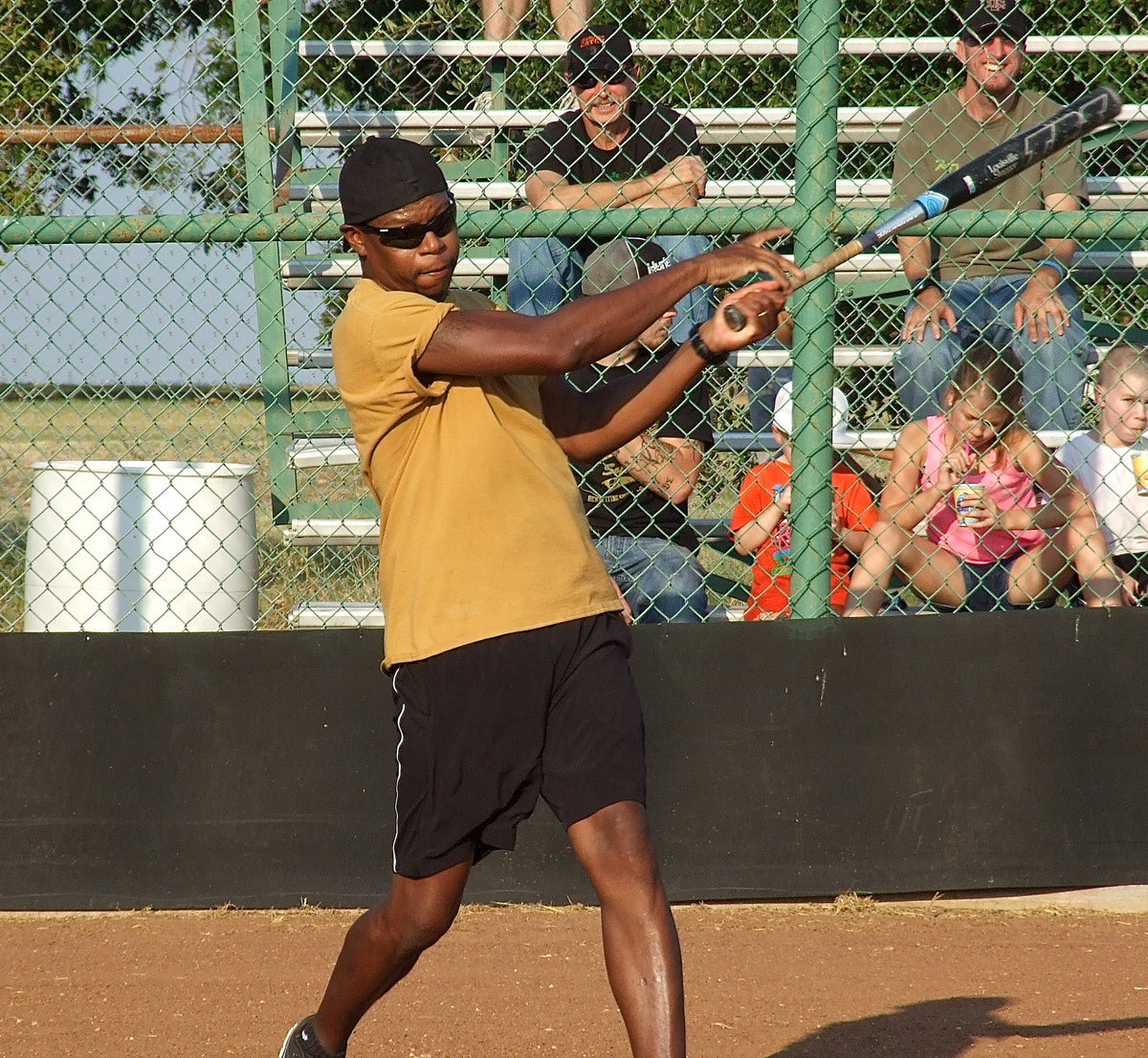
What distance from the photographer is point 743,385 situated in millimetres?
A: 5699

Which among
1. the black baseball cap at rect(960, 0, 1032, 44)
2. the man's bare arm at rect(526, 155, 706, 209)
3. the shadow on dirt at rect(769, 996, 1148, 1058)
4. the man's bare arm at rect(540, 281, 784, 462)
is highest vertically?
the black baseball cap at rect(960, 0, 1032, 44)

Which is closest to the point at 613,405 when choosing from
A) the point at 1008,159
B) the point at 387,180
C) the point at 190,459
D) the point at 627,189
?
the point at 387,180

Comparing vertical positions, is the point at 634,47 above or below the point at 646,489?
above

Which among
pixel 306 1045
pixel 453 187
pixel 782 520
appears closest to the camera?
pixel 306 1045

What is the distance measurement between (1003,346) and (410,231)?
2629 mm

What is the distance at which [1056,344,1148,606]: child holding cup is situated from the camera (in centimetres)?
504

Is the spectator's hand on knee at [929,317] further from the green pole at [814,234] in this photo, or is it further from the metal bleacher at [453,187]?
the green pole at [814,234]

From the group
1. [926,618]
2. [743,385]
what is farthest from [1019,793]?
[743,385]

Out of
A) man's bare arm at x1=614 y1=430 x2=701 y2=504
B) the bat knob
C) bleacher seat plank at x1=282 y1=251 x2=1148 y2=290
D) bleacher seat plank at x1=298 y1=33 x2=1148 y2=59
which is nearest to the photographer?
the bat knob

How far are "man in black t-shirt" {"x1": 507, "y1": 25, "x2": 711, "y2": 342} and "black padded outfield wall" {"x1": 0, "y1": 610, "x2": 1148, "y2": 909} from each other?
4.34 feet

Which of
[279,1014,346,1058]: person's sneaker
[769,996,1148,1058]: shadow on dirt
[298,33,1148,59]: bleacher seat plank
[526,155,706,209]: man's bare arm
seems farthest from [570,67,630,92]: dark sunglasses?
[279,1014,346,1058]: person's sneaker

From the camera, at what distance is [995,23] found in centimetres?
532

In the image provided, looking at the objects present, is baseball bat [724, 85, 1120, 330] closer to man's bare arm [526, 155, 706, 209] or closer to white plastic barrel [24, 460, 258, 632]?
man's bare arm [526, 155, 706, 209]

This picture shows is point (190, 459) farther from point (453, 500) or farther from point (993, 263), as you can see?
point (993, 263)
